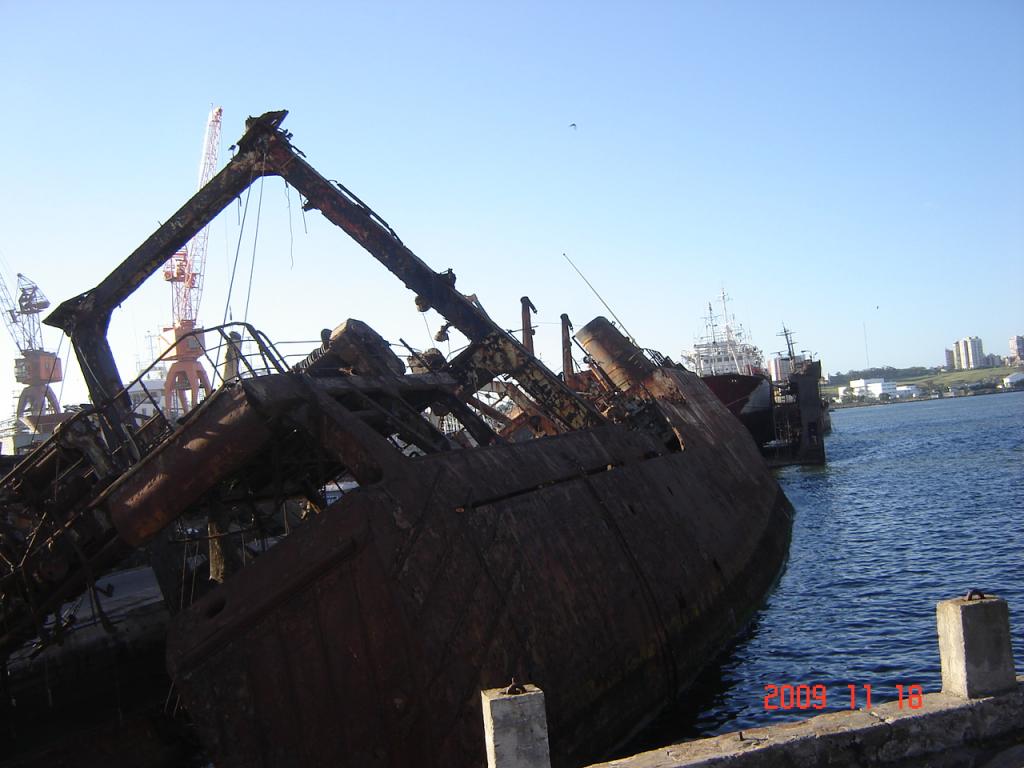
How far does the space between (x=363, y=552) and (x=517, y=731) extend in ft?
9.21

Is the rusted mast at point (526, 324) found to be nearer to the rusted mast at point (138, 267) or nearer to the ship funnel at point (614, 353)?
Result: the ship funnel at point (614, 353)

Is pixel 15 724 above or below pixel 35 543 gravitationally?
below

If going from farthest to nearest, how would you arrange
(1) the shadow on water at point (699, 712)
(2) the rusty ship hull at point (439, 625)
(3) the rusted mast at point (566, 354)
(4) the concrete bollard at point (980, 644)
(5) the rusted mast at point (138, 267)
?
(3) the rusted mast at point (566, 354) < (5) the rusted mast at point (138, 267) < (1) the shadow on water at point (699, 712) < (2) the rusty ship hull at point (439, 625) < (4) the concrete bollard at point (980, 644)

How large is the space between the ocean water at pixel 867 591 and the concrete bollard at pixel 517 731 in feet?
Result: 19.0

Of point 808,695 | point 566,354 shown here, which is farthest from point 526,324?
point 808,695

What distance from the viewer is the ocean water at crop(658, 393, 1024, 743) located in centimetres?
1213

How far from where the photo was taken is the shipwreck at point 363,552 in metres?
7.27

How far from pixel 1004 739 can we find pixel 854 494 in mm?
31835

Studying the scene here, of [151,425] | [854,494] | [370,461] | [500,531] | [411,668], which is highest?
[151,425]

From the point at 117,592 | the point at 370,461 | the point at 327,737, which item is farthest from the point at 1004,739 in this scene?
the point at 117,592

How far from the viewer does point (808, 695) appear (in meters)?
12.2

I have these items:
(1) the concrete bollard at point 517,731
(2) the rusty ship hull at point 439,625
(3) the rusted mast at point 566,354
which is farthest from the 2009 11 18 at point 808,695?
(3) the rusted mast at point 566,354

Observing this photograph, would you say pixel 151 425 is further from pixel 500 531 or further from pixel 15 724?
pixel 15 724

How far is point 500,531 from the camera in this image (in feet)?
29.6
